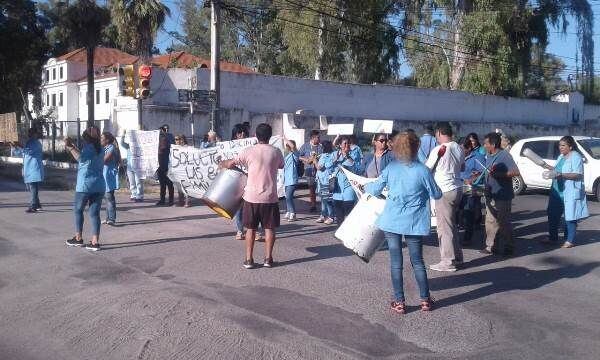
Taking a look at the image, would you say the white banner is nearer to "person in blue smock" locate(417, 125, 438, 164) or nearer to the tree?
"person in blue smock" locate(417, 125, 438, 164)

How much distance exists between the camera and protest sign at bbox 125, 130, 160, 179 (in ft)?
45.9

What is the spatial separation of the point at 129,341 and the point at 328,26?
99.0 feet

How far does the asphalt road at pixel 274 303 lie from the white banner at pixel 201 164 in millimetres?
1896

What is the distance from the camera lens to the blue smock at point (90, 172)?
8531 mm

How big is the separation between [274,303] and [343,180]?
14.1ft

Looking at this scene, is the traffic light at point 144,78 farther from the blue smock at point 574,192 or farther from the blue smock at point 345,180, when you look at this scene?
the blue smock at point 574,192

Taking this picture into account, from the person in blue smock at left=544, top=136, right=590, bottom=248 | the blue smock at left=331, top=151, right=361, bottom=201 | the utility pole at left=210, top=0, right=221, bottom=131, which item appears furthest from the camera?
the utility pole at left=210, top=0, right=221, bottom=131

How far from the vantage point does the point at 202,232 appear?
34.0 feet

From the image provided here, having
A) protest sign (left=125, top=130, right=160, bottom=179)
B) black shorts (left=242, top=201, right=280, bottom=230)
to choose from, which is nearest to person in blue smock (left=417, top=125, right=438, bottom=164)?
black shorts (left=242, top=201, right=280, bottom=230)

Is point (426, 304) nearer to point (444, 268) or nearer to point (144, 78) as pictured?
point (444, 268)

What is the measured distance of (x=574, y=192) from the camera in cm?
943

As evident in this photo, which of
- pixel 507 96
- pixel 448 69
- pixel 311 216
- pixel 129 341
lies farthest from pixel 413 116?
pixel 129 341

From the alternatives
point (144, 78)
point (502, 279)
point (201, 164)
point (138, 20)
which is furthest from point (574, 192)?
point (138, 20)

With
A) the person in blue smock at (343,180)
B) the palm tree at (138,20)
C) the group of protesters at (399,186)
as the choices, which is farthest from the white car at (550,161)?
the palm tree at (138,20)
